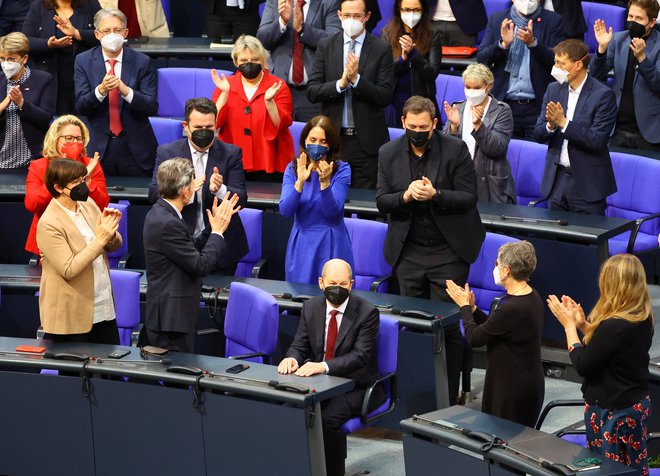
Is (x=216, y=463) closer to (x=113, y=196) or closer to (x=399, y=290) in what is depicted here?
(x=399, y=290)

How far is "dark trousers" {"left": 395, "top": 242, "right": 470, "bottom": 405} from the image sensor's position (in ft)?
20.2

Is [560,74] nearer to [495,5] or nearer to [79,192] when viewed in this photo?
[495,5]

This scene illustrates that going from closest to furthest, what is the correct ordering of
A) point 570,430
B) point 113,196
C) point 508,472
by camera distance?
point 508,472, point 570,430, point 113,196

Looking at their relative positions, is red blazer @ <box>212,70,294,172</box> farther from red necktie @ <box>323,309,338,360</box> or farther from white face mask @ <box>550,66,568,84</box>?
red necktie @ <box>323,309,338,360</box>

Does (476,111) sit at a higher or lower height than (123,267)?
higher

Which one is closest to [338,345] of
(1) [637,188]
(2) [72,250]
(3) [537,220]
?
(2) [72,250]

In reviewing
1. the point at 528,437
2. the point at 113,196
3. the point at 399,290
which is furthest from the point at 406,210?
the point at 113,196

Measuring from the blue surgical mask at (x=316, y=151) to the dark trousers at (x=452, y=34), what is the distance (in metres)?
3.00

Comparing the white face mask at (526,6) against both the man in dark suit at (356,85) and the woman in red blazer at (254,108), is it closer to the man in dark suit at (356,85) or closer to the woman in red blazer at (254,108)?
the man in dark suit at (356,85)

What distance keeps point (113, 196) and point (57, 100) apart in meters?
1.73

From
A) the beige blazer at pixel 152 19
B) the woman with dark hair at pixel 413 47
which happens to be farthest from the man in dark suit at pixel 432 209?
the beige blazer at pixel 152 19

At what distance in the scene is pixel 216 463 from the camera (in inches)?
211

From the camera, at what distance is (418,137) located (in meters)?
6.11

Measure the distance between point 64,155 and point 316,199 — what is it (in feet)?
4.38
